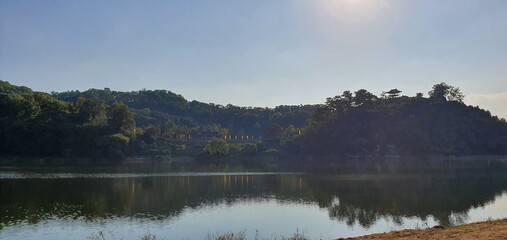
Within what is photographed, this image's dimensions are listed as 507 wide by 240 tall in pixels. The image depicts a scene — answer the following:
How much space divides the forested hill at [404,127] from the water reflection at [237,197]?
6247 cm

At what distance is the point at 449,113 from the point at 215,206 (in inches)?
4041

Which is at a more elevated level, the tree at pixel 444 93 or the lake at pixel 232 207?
the tree at pixel 444 93

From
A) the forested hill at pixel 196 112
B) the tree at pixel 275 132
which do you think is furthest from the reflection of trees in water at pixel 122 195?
the forested hill at pixel 196 112

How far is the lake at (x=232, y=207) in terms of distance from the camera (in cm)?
2258

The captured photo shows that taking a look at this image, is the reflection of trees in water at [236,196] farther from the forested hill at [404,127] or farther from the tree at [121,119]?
the forested hill at [404,127]

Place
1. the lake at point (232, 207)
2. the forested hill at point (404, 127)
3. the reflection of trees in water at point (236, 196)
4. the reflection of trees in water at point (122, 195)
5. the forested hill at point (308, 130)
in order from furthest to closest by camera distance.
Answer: the forested hill at point (404, 127) < the forested hill at point (308, 130) < the reflection of trees in water at point (236, 196) < the reflection of trees in water at point (122, 195) < the lake at point (232, 207)

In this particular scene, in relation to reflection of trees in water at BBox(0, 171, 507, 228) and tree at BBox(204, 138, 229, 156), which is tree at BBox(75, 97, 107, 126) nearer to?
tree at BBox(204, 138, 229, 156)

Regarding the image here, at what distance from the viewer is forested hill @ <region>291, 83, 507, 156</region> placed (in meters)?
112

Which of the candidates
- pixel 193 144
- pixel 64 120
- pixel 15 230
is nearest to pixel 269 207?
pixel 15 230

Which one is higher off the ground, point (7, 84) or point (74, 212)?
point (7, 84)

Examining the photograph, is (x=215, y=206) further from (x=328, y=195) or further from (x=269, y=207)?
(x=328, y=195)

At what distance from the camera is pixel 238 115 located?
175750 mm

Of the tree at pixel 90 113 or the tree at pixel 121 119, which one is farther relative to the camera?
the tree at pixel 121 119

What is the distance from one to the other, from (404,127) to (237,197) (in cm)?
8637
